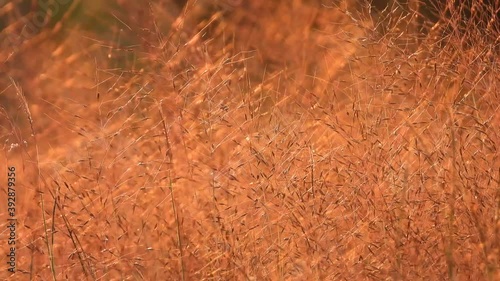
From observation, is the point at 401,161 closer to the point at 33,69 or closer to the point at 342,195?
the point at 342,195

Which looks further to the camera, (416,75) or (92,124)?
(92,124)

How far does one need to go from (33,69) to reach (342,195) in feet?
5.82

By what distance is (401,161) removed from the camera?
2.49 meters

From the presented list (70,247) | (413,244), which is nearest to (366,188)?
(413,244)

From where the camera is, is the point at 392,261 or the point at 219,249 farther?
the point at 219,249

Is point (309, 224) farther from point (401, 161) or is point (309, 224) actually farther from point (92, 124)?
point (92, 124)

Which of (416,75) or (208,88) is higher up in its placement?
(208,88)

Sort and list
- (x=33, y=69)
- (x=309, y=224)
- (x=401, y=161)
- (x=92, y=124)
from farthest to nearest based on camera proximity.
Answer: (x=33, y=69) → (x=92, y=124) → (x=401, y=161) → (x=309, y=224)

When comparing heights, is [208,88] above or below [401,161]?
above

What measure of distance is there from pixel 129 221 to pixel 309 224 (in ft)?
1.58

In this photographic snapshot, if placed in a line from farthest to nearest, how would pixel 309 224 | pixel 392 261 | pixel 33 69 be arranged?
1. pixel 33 69
2. pixel 309 224
3. pixel 392 261

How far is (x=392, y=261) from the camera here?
2.17m

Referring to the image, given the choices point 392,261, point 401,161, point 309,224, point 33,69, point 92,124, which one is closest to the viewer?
point 392,261

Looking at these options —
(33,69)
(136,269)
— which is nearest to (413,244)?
(136,269)
